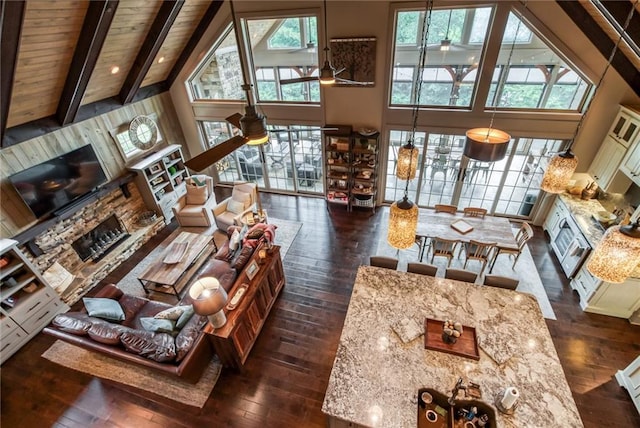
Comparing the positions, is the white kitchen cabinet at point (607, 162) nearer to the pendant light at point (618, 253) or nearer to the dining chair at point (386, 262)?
the pendant light at point (618, 253)

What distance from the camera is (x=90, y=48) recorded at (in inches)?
166

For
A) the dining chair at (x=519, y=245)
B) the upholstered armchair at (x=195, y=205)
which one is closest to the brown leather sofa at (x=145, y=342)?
the upholstered armchair at (x=195, y=205)

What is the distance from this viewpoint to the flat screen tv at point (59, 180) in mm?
4738

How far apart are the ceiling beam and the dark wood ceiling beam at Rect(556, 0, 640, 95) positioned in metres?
7.00

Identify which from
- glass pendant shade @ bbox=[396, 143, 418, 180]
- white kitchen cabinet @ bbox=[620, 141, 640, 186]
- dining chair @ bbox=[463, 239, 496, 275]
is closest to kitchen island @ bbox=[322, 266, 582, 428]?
dining chair @ bbox=[463, 239, 496, 275]

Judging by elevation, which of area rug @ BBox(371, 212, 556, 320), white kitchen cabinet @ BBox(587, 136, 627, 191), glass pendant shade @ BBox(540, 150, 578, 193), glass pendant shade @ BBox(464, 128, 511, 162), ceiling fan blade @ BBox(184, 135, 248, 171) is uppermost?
ceiling fan blade @ BBox(184, 135, 248, 171)

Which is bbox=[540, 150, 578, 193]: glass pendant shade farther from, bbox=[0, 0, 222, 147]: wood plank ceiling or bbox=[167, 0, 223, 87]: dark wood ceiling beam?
bbox=[167, 0, 223, 87]: dark wood ceiling beam

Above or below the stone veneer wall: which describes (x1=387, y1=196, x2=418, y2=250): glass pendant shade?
above

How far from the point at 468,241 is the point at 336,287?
7.84 ft

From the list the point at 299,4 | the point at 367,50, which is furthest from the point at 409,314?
the point at 299,4

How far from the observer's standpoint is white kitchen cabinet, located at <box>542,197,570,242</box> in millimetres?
5523

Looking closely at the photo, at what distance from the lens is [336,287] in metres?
5.30

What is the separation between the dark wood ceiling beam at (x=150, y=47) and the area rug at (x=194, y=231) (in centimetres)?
306

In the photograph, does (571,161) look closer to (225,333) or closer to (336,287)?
(336,287)
